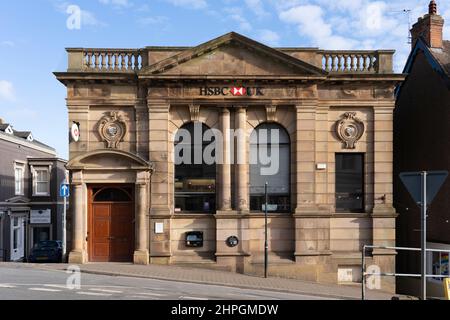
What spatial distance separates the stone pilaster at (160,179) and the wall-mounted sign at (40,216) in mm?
20693

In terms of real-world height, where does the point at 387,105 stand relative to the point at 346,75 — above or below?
below

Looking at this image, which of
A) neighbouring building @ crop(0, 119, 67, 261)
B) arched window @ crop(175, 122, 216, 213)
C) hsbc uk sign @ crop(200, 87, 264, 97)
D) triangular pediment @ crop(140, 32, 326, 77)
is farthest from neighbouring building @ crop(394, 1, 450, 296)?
neighbouring building @ crop(0, 119, 67, 261)

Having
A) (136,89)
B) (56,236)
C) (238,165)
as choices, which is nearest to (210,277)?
(238,165)

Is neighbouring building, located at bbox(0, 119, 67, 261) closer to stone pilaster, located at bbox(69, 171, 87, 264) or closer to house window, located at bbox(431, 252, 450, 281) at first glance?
stone pilaster, located at bbox(69, 171, 87, 264)

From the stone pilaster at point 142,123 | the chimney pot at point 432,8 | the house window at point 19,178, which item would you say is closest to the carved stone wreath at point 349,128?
the chimney pot at point 432,8

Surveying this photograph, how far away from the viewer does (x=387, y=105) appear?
765 inches

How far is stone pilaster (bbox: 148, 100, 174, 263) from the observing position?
60.6 feet

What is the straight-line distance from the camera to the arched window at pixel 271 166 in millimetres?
19125

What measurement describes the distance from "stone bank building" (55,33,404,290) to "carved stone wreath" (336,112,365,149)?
0.04 m

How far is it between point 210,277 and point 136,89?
819 cm

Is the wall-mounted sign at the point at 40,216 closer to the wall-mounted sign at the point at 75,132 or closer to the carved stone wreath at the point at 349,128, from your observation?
the wall-mounted sign at the point at 75,132

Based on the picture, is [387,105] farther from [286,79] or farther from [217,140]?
[217,140]

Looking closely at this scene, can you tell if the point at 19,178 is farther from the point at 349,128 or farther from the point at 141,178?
the point at 349,128
